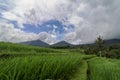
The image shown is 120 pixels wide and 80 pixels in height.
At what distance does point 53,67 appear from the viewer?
29.3 feet

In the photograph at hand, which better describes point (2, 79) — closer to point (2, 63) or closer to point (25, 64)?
point (2, 63)

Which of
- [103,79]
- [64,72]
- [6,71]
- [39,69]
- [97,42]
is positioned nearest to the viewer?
[6,71]

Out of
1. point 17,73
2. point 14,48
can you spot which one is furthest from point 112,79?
point 14,48

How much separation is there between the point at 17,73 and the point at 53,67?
2.94m

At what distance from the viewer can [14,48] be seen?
109 feet

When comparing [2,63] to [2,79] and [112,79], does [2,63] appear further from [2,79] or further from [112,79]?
[112,79]

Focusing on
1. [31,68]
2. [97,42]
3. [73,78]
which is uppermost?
[97,42]

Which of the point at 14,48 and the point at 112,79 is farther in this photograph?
the point at 14,48

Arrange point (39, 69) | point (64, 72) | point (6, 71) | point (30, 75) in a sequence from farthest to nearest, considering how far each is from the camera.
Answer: point (64, 72) → point (39, 69) → point (30, 75) → point (6, 71)

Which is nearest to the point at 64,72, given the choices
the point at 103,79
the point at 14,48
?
the point at 103,79

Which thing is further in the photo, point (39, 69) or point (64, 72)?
point (64, 72)

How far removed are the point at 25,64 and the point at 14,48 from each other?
2714 centimetres

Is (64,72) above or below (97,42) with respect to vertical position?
below

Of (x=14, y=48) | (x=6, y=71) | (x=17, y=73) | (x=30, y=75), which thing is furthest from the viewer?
(x=14, y=48)
